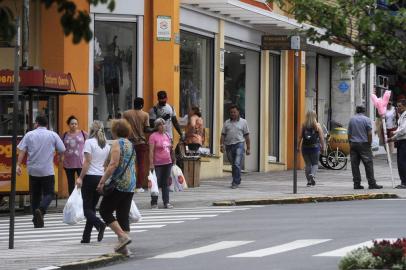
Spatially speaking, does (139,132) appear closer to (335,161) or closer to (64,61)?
(64,61)

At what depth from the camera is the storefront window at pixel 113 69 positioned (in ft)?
81.1

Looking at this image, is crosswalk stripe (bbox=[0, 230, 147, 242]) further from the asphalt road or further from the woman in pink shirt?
the woman in pink shirt

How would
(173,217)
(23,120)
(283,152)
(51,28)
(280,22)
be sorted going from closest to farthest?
(173,217), (23,120), (51,28), (280,22), (283,152)

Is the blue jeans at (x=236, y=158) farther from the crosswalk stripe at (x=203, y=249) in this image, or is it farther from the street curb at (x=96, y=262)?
the street curb at (x=96, y=262)

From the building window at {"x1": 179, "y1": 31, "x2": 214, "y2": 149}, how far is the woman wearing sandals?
1259 centimetres

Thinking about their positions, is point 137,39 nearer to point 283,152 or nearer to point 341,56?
point 283,152

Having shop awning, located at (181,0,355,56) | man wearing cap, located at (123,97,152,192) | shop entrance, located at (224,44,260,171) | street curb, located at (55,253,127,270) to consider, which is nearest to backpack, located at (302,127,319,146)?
shop awning, located at (181,0,355,56)

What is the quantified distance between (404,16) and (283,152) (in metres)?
23.3

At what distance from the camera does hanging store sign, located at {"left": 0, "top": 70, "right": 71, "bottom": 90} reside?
19875 mm

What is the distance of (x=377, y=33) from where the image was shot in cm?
1091

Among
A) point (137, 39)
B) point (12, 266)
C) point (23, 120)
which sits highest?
point (137, 39)

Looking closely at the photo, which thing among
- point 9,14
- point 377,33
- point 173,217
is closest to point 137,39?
point 173,217

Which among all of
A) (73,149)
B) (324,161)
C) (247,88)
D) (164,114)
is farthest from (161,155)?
(324,161)

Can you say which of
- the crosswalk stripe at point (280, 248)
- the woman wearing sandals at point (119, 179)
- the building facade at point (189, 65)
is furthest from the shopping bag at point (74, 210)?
the building facade at point (189, 65)
